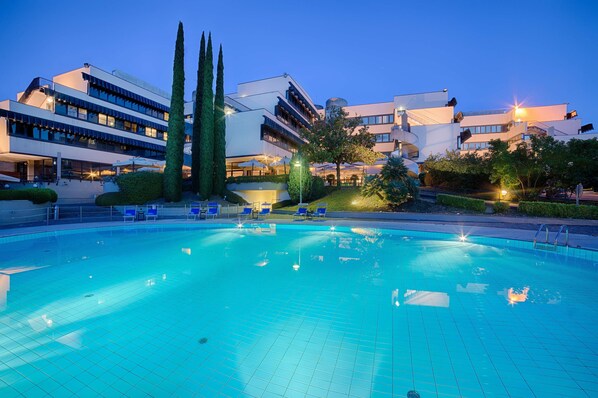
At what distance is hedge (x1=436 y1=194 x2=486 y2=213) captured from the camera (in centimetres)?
1777

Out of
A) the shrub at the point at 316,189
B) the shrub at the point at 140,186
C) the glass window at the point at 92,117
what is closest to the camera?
the shrub at the point at 140,186

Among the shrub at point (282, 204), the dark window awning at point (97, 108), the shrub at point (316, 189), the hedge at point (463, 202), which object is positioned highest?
the dark window awning at point (97, 108)

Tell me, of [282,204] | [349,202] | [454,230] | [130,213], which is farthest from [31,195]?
[454,230]

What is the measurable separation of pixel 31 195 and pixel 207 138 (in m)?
11.7

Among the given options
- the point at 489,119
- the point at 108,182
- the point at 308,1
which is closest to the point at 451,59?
the point at 308,1

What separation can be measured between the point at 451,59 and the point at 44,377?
18366cm

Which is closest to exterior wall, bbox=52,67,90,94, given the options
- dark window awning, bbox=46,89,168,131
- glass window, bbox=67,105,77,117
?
dark window awning, bbox=46,89,168,131

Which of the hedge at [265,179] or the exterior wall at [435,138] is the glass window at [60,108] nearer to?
the hedge at [265,179]

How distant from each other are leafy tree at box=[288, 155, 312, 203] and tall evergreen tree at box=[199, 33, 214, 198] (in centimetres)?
677

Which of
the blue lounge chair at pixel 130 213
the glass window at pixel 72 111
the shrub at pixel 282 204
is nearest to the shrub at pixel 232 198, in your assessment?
the shrub at pixel 282 204

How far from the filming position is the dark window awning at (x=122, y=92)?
1203 inches

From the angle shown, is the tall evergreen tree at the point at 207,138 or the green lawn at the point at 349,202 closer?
the green lawn at the point at 349,202

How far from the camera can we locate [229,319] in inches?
186

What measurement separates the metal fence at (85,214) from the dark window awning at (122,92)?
62.3 feet
